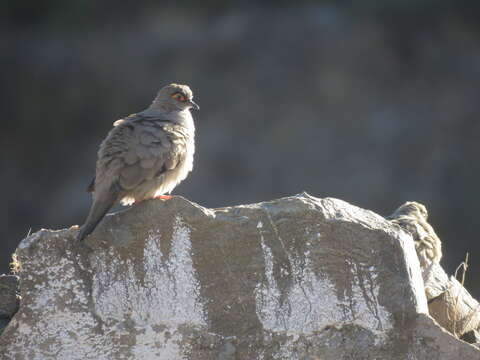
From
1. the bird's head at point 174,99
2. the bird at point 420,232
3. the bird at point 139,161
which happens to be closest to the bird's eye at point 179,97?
the bird's head at point 174,99

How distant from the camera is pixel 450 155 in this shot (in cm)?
1652

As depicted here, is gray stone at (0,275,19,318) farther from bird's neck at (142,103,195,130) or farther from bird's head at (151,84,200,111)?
bird's head at (151,84,200,111)

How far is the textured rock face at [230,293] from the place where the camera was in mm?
4535

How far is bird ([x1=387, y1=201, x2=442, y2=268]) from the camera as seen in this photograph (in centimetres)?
596

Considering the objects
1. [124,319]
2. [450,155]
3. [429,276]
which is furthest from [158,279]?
[450,155]

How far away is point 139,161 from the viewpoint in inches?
202

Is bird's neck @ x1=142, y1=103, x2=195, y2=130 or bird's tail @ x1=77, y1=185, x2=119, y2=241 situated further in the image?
bird's neck @ x1=142, y1=103, x2=195, y2=130

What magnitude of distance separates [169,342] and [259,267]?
1.92 feet

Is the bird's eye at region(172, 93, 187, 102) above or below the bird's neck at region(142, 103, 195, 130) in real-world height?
above

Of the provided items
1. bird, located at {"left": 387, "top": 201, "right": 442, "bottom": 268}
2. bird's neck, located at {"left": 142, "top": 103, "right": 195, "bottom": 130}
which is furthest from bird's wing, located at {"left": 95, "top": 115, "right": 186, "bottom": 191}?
bird, located at {"left": 387, "top": 201, "right": 442, "bottom": 268}

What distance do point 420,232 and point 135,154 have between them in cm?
207

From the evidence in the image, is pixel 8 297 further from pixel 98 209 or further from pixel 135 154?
pixel 135 154

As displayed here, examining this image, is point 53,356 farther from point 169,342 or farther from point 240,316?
point 240,316

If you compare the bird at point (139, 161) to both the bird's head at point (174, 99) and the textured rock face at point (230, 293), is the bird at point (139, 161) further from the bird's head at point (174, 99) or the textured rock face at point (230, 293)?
the bird's head at point (174, 99)
